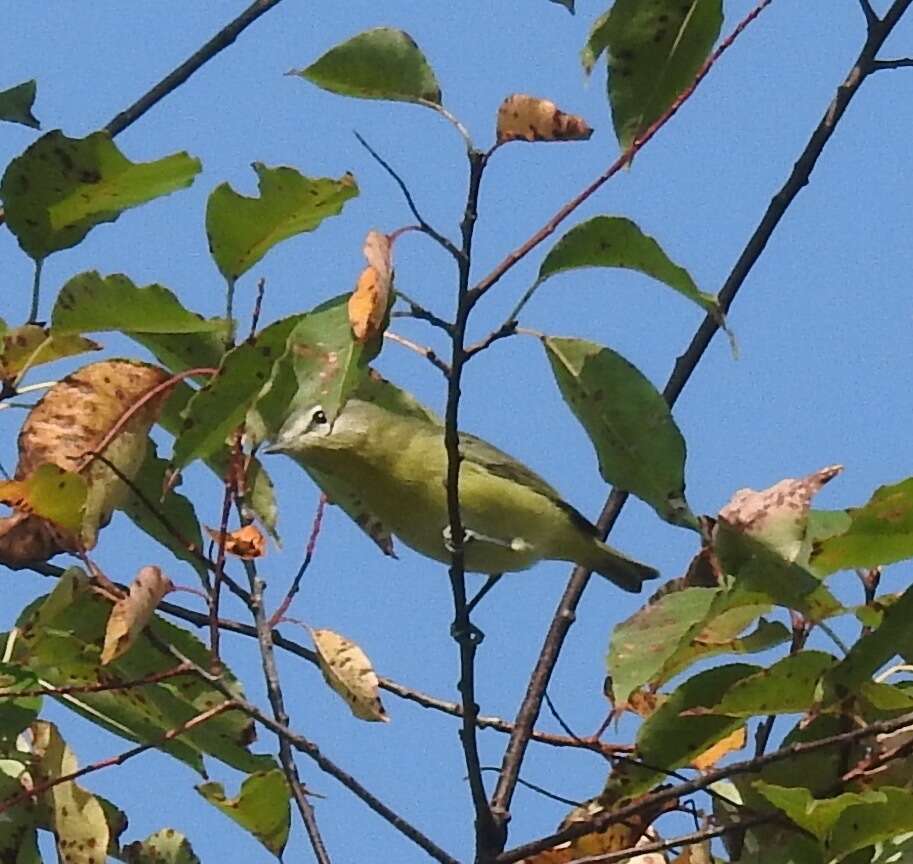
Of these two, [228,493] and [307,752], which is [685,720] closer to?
[307,752]

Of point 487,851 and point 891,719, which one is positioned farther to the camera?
point 487,851

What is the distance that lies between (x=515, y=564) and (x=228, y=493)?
1.50 meters

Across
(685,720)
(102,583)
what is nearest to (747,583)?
(685,720)

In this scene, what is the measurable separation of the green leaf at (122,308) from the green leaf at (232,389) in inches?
3.6

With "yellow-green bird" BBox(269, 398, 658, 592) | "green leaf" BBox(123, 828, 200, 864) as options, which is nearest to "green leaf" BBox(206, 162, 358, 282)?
"green leaf" BBox(123, 828, 200, 864)

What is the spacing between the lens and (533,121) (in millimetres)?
1308

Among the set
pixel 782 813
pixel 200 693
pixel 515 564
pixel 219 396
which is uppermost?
pixel 515 564

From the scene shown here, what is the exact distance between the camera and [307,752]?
5.51 ft

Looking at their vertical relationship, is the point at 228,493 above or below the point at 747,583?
above

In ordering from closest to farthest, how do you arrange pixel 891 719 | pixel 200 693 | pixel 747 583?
pixel 747 583 → pixel 891 719 → pixel 200 693

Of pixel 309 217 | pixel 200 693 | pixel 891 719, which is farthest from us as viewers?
pixel 200 693

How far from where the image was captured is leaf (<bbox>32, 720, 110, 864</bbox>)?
5.62 feet

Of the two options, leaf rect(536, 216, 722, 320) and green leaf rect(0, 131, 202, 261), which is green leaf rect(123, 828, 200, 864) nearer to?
green leaf rect(0, 131, 202, 261)

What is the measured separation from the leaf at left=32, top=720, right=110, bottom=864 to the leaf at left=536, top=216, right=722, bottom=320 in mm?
780
